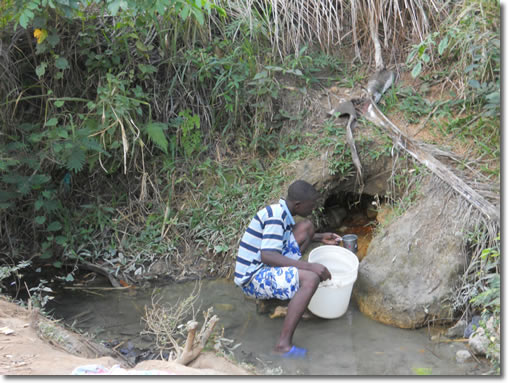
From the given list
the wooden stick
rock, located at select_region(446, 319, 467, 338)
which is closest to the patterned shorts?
rock, located at select_region(446, 319, 467, 338)

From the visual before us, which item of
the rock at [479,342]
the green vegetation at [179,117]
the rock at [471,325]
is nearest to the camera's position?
the rock at [479,342]

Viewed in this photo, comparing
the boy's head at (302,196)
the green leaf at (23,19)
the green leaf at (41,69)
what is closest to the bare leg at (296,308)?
the boy's head at (302,196)

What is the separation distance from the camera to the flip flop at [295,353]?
3.77 meters

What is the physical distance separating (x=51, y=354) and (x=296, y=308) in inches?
59.7

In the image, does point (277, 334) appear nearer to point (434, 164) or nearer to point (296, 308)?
point (296, 308)

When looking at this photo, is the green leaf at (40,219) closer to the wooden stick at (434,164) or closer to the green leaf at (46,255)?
the green leaf at (46,255)

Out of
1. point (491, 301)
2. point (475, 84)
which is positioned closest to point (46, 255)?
point (491, 301)

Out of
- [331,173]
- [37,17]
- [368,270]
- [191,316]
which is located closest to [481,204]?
[368,270]

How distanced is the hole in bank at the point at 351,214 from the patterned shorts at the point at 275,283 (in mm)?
1436

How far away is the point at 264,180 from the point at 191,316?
1.42 metres

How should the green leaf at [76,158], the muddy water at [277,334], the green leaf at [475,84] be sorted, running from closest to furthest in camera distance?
1. the muddy water at [277,334]
2. the green leaf at [475,84]
3. the green leaf at [76,158]

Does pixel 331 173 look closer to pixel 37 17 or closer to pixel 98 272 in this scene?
pixel 98 272

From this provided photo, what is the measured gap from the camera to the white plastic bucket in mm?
4031

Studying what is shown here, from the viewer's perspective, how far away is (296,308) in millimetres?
3832
